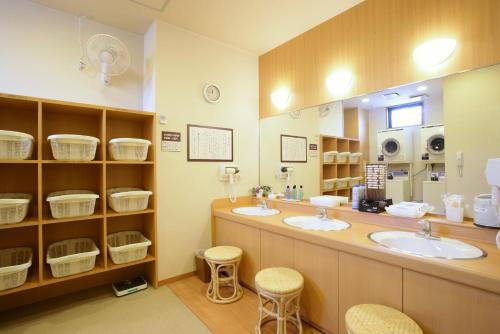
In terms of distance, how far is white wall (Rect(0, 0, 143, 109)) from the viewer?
6.75ft

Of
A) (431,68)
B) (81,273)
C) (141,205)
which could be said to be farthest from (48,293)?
(431,68)

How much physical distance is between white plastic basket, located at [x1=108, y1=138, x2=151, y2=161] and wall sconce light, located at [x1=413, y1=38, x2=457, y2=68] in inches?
91.1

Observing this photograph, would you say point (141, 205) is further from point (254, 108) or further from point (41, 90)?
point (254, 108)

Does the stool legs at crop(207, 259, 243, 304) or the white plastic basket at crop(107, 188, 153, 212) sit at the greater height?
the white plastic basket at crop(107, 188, 153, 212)

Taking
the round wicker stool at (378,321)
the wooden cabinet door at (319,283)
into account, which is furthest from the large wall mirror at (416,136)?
the round wicker stool at (378,321)

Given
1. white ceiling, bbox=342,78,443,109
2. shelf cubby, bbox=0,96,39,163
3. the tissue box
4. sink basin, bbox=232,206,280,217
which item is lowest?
sink basin, bbox=232,206,280,217

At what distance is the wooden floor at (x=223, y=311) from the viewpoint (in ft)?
5.97

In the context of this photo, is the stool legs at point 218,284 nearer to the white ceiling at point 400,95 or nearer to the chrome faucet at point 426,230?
the chrome faucet at point 426,230

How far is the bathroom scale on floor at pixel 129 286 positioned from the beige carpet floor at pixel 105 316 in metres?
0.05

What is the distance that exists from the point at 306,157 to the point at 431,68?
51.6 inches

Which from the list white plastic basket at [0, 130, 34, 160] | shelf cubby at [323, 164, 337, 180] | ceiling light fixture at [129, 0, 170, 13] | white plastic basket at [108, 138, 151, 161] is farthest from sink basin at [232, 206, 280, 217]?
ceiling light fixture at [129, 0, 170, 13]

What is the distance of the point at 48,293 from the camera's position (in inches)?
87.1

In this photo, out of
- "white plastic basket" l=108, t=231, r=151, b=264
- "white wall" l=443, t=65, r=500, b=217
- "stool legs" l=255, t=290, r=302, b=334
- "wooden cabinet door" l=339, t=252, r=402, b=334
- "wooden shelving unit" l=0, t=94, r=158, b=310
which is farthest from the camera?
"white plastic basket" l=108, t=231, r=151, b=264

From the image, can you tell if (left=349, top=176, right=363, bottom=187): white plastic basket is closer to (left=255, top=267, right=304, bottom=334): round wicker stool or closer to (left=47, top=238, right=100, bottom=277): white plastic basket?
(left=255, top=267, right=304, bottom=334): round wicker stool
